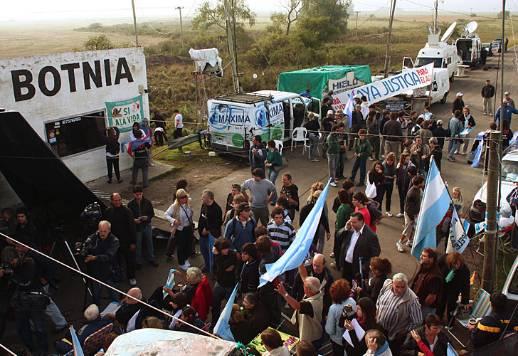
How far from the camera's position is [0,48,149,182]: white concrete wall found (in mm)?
12383

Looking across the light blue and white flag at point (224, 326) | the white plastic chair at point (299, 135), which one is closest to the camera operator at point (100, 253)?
the light blue and white flag at point (224, 326)

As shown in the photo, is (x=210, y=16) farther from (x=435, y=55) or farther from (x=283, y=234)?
(x=283, y=234)

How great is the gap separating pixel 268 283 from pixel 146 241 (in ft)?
11.7

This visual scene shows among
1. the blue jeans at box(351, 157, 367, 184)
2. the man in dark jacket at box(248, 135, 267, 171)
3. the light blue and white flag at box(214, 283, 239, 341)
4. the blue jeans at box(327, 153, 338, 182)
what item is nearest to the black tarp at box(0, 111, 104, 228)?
the man in dark jacket at box(248, 135, 267, 171)

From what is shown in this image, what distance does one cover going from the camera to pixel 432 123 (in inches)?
595

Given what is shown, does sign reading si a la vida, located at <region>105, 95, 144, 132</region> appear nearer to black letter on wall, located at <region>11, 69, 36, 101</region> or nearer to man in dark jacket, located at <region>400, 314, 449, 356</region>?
black letter on wall, located at <region>11, 69, 36, 101</region>

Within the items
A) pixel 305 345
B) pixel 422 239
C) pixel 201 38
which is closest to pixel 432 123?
pixel 422 239

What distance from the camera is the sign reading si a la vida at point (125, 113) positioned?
14516 mm

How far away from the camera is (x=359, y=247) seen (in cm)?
750

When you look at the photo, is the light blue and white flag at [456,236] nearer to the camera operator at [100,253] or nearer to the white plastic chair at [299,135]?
the camera operator at [100,253]

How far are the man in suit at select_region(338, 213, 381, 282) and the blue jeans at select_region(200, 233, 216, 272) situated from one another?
95.2 inches

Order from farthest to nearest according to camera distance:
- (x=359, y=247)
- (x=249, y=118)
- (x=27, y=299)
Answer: (x=249, y=118), (x=359, y=247), (x=27, y=299)

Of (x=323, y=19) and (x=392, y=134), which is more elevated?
(x=323, y=19)

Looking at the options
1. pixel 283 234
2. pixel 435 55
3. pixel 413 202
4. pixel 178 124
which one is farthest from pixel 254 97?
pixel 435 55
